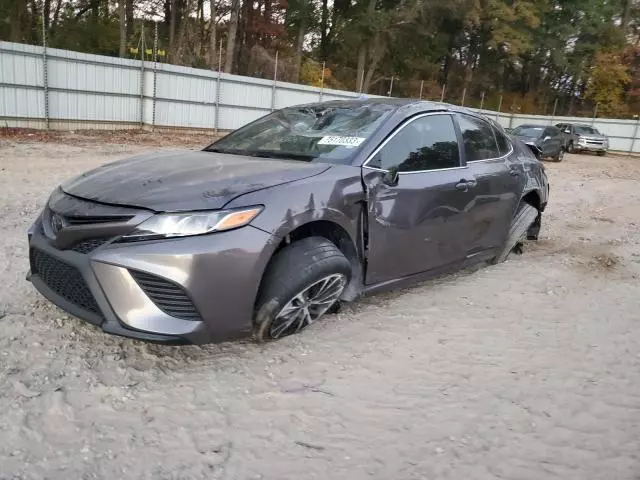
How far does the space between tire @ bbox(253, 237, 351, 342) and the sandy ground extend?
7.2 inches

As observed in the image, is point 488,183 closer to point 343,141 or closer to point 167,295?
point 343,141

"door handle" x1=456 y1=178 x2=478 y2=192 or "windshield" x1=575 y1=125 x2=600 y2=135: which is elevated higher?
"windshield" x1=575 y1=125 x2=600 y2=135

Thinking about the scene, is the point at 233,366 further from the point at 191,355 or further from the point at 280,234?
the point at 280,234

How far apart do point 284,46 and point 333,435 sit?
33.1 m

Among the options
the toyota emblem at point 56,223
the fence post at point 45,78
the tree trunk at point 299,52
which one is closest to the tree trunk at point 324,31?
the tree trunk at point 299,52

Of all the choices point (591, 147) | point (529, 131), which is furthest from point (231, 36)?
point (591, 147)

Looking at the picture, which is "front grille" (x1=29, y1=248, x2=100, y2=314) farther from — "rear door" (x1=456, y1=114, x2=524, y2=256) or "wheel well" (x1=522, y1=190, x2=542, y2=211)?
"wheel well" (x1=522, y1=190, x2=542, y2=211)

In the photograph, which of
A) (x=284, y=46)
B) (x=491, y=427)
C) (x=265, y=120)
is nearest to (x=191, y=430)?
(x=491, y=427)

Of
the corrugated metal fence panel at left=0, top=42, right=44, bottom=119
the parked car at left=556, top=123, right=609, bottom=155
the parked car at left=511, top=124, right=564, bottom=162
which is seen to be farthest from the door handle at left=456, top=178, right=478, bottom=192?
the parked car at left=556, top=123, right=609, bottom=155

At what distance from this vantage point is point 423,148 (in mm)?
3768

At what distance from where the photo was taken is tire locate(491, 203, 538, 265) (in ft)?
16.0

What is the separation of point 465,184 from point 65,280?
2774 mm

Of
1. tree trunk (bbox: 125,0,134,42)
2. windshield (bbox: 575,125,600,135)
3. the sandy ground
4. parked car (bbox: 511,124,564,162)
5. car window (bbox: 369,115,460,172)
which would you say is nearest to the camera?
the sandy ground

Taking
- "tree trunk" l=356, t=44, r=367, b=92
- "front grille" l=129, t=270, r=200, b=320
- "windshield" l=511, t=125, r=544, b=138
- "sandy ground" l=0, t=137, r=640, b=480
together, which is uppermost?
"tree trunk" l=356, t=44, r=367, b=92
